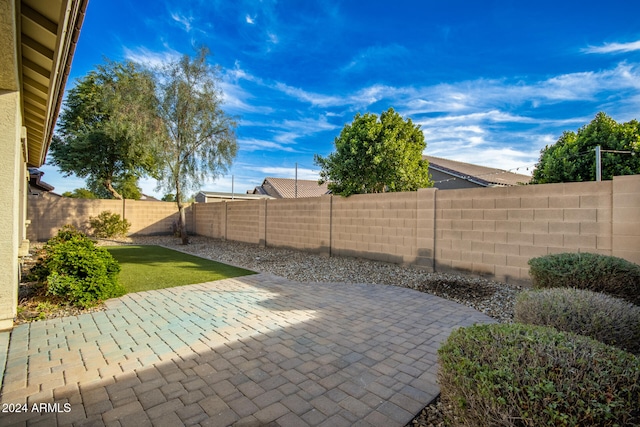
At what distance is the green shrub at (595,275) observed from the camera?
3.65 metres

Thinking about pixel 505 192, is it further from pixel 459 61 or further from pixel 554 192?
pixel 459 61

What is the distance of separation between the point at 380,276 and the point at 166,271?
5.66 metres

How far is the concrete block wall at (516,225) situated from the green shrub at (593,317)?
3411mm

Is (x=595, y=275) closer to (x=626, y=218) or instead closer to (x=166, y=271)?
(x=626, y=218)

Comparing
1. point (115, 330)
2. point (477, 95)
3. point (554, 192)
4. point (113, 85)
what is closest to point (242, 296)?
point (115, 330)

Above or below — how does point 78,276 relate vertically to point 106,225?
below

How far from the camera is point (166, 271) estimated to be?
8086 millimetres

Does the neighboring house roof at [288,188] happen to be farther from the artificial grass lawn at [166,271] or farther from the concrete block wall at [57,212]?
the artificial grass lawn at [166,271]

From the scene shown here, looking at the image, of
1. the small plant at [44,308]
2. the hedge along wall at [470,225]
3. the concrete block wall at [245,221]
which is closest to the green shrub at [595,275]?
the hedge along wall at [470,225]

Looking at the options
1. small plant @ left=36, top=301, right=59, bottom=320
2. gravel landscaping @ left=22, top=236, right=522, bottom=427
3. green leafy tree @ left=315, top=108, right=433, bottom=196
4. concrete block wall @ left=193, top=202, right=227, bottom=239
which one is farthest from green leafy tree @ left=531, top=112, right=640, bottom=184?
concrete block wall @ left=193, top=202, right=227, bottom=239

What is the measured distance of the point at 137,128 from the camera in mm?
12117

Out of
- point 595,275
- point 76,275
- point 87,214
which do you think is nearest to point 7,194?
point 76,275

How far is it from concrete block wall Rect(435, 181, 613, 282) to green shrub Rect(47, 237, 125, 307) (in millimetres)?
6993

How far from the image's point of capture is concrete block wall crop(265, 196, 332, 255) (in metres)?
10.3
